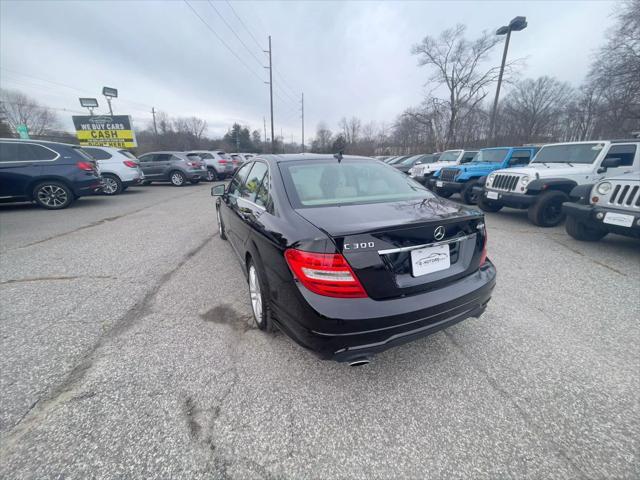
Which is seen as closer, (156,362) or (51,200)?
(156,362)

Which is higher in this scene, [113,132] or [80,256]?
[113,132]

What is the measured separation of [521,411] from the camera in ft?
5.42

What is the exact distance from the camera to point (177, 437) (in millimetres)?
1484

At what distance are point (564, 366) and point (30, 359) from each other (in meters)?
4.05

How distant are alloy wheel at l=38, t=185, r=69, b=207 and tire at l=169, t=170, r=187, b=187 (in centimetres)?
635

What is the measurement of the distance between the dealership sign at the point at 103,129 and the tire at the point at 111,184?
50.5 ft

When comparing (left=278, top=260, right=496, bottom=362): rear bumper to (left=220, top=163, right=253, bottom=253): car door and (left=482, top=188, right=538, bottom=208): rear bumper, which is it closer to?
(left=220, top=163, right=253, bottom=253): car door

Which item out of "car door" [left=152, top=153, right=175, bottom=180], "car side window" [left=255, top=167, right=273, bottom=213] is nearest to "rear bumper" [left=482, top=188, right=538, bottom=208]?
"car side window" [left=255, top=167, right=273, bottom=213]

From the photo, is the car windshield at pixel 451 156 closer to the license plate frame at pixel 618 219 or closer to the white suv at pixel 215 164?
the license plate frame at pixel 618 219

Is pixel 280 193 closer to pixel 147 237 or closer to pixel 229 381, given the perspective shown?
pixel 229 381

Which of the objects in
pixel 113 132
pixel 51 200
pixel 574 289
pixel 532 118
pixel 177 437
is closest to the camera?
pixel 177 437

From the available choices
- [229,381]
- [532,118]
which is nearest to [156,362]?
[229,381]

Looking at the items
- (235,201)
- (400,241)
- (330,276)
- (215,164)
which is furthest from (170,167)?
(400,241)

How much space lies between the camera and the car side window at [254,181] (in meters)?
2.67
